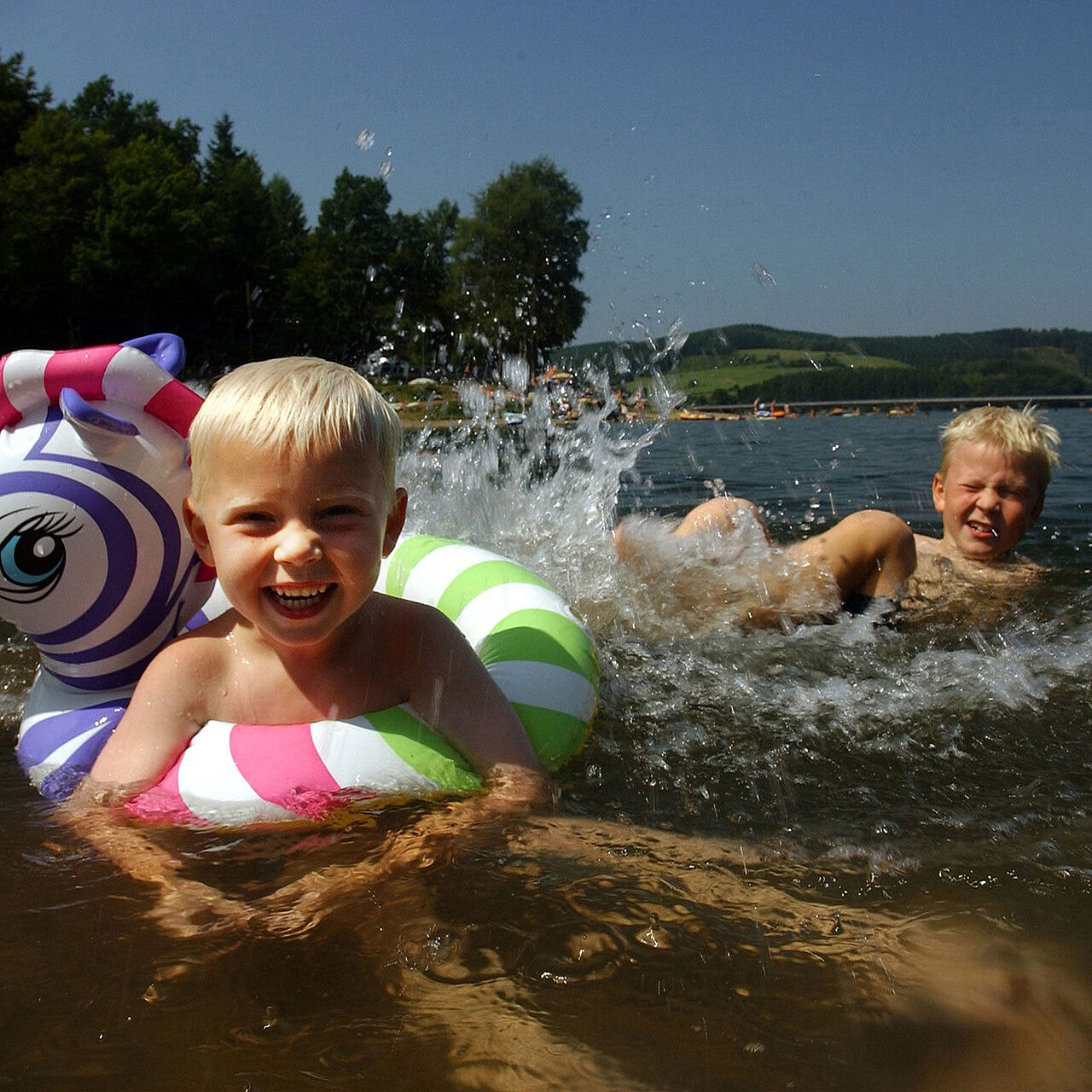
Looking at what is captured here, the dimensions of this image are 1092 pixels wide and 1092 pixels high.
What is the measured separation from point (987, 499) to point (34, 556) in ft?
13.6

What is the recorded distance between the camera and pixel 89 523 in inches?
98.3

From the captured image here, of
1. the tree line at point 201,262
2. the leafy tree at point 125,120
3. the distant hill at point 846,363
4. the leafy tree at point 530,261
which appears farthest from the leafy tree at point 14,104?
the distant hill at point 846,363

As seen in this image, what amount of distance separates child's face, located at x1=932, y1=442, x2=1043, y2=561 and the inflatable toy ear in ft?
12.2

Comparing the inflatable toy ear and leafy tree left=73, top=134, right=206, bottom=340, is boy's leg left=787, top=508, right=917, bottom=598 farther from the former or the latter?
leafy tree left=73, top=134, right=206, bottom=340

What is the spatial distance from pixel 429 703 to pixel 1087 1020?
1424mm

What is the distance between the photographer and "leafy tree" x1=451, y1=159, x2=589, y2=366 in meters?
14.5

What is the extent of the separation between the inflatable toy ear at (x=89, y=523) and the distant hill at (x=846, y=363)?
3.59m

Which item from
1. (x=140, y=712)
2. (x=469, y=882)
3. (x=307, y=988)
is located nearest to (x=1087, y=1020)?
(x=469, y=882)

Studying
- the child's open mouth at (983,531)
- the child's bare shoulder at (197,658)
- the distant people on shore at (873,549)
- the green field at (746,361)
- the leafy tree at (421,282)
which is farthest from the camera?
the leafy tree at (421,282)

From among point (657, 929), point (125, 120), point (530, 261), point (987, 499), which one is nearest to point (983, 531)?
point (987, 499)

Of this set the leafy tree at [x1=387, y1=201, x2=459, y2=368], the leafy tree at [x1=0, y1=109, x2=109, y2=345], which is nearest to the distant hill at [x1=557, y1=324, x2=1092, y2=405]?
the leafy tree at [x1=387, y1=201, x2=459, y2=368]

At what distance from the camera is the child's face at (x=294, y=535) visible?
213cm

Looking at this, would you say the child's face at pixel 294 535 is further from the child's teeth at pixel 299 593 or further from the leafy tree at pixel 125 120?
the leafy tree at pixel 125 120

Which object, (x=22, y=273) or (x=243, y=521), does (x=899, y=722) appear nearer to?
(x=243, y=521)
